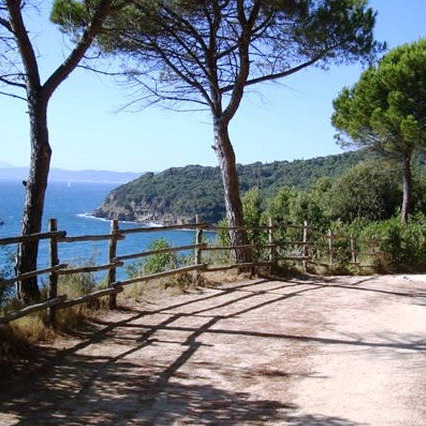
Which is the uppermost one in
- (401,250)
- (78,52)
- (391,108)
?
(391,108)

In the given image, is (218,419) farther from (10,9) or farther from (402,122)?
(402,122)

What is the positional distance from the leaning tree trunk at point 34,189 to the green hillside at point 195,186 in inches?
1370

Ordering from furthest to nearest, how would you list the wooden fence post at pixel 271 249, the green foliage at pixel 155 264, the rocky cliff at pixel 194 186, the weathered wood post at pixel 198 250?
the rocky cliff at pixel 194 186
the wooden fence post at pixel 271 249
the green foliage at pixel 155 264
the weathered wood post at pixel 198 250

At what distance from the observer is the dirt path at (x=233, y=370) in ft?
15.2

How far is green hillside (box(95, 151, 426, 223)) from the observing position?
48250 millimetres

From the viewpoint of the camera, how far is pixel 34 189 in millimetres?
7805

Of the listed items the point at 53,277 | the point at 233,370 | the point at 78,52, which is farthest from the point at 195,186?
the point at 233,370

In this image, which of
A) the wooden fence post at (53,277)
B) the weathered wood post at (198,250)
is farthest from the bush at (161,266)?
the wooden fence post at (53,277)

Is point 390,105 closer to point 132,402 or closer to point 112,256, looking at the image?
point 112,256

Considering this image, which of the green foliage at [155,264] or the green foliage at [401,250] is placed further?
the green foliage at [401,250]

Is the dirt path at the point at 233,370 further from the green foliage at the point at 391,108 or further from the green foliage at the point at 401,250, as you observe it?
the green foliage at the point at 391,108

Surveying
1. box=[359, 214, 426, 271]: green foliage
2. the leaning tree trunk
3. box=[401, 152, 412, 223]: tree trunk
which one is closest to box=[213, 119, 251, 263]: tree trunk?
the leaning tree trunk

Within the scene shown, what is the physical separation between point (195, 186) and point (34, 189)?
47156 millimetres

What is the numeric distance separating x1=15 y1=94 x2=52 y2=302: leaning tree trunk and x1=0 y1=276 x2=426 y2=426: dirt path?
1.11 m
